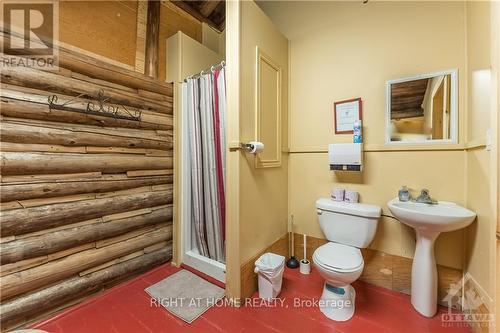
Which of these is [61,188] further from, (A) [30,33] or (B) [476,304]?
(B) [476,304]

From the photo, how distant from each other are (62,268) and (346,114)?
2.71 meters

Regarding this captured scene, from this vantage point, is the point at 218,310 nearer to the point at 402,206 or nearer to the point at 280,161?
the point at 280,161

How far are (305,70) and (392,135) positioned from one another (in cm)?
109

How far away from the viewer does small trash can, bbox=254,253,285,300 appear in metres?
1.73

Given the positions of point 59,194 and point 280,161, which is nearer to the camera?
point 59,194

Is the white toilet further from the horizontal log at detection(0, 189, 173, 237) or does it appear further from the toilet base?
the horizontal log at detection(0, 189, 173, 237)

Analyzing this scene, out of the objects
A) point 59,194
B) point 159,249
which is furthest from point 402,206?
point 59,194

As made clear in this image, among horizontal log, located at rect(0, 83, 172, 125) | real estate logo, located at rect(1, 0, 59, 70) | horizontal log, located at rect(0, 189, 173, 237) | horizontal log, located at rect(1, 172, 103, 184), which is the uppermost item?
real estate logo, located at rect(1, 0, 59, 70)

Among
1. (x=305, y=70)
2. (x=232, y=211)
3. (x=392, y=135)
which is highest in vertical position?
(x=305, y=70)

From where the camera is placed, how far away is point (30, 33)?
1532mm

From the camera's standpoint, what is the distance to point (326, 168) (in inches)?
86.6

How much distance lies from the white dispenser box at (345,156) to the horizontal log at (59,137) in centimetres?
183

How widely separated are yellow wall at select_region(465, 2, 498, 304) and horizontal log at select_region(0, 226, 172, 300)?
264 centimetres

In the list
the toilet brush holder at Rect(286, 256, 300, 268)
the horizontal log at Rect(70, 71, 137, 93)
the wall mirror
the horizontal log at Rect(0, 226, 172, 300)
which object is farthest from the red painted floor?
the horizontal log at Rect(70, 71, 137, 93)
